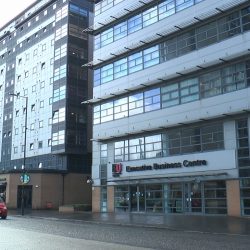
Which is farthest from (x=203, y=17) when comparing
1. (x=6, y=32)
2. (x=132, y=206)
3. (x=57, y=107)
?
(x=6, y=32)

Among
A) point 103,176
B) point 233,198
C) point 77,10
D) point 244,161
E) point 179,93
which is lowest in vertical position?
point 233,198

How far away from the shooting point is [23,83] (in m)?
72.7

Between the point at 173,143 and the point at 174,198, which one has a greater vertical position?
the point at 173,143

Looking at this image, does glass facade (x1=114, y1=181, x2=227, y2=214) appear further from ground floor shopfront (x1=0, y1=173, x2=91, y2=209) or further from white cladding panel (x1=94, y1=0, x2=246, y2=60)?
ground floor shopfront (x1=0, y1=173, x2=91, y2=209)

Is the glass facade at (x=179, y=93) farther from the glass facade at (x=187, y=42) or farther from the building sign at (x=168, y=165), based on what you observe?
the building sign at (x=168, y=165)

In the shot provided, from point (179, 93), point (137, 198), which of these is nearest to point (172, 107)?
point (179, 93)

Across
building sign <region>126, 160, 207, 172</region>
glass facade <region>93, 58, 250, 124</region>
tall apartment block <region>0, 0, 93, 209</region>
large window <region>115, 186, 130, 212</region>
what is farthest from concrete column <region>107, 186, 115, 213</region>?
tall apartment block <region>0, 0, 93, 209</region>

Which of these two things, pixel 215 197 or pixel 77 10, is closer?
pixel 215 197

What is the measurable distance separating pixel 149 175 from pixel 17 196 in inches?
867

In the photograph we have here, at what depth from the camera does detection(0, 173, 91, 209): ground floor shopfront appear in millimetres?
54469

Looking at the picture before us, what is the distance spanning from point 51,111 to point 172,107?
1159 inches

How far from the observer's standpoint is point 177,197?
36562 mm

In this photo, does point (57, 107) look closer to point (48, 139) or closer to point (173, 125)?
point (48, 139)

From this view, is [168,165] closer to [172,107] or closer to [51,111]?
[172,107]
